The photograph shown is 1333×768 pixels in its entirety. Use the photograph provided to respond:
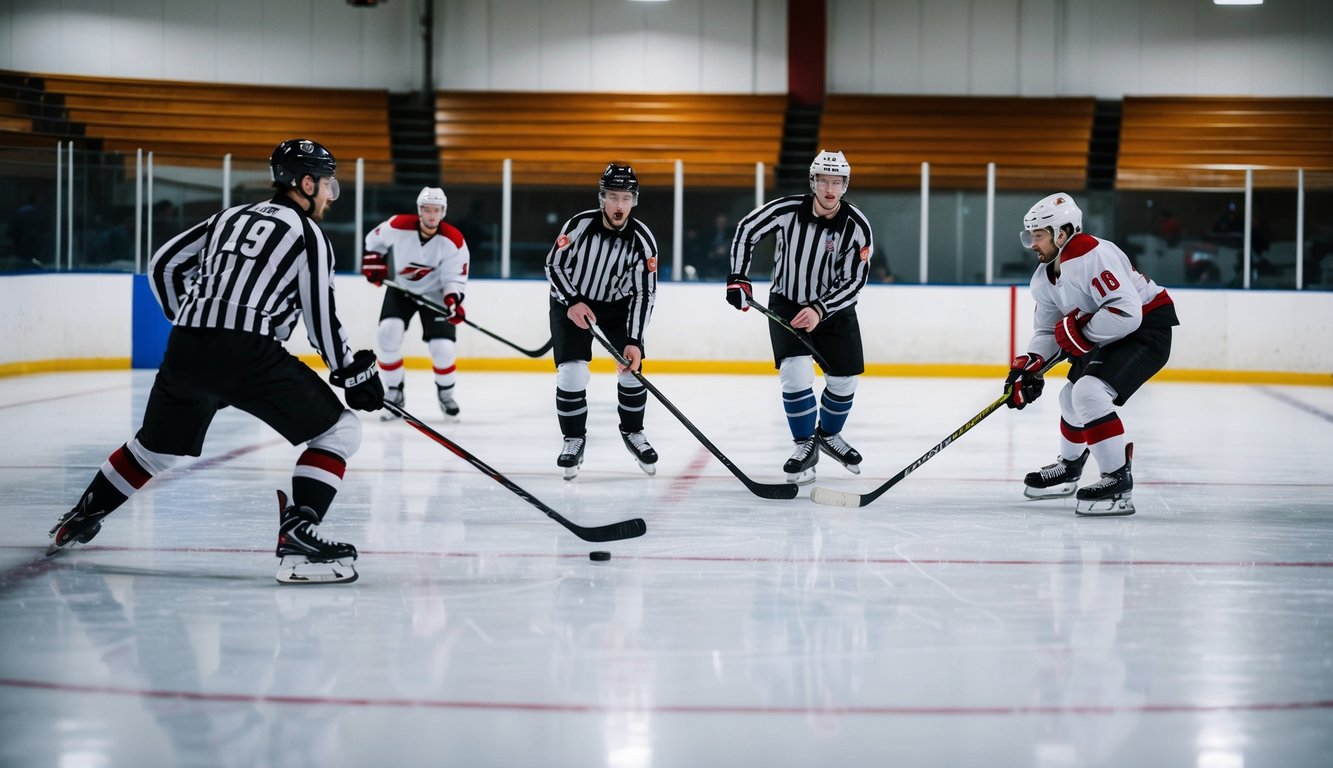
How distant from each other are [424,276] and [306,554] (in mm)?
4069

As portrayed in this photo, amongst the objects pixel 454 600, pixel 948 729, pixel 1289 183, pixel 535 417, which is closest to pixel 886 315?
pixel 1289 183

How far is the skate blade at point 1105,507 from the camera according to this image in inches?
168

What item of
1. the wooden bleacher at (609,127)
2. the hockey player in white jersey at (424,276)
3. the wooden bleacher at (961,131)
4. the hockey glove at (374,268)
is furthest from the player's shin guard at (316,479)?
the wooden bleacher at (961,131)

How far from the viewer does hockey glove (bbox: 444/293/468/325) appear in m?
6.87

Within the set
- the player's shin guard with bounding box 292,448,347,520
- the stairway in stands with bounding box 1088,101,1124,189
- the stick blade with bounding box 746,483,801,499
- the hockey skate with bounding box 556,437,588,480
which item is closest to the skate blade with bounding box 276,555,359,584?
the player's shin guard with bounding box 292,448,347,520

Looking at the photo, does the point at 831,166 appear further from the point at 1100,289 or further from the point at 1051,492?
the point at 1051,492

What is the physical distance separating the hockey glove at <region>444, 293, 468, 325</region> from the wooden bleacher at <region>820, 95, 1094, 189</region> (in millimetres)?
5740

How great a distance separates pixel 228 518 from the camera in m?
4.07

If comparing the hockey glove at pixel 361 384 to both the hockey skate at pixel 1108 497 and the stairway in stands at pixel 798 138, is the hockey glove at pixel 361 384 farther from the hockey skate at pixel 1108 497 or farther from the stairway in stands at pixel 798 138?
the stairway in stands at pixel 798 138

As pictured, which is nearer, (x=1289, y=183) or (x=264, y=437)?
(x=264, y=437)

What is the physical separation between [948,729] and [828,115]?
11.1 m

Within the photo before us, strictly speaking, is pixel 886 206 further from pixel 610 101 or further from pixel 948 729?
pixel 948 729

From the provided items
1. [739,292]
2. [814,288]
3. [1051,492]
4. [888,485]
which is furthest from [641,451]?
[1051,492]

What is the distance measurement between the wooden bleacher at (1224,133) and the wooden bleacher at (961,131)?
0.44 meters
